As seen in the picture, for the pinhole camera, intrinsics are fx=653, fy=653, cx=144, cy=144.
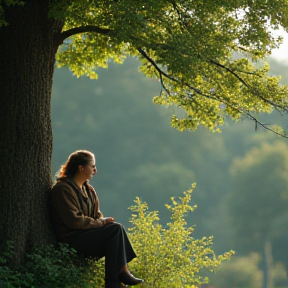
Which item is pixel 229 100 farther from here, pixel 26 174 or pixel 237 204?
pixel 237 204

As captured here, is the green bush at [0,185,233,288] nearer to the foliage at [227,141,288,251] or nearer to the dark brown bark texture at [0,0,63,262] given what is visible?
the dark brown bark texture at [0,0,63,262]

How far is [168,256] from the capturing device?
29.7ft

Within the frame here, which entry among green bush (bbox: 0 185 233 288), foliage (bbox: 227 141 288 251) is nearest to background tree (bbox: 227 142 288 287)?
foliage (bbox: 227 141 288 251)

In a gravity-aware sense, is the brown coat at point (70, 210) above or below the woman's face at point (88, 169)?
below

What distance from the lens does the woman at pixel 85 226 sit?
288 inches

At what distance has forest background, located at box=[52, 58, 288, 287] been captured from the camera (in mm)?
48594

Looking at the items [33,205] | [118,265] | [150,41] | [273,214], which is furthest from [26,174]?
[273,214]

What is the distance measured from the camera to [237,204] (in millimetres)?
50438

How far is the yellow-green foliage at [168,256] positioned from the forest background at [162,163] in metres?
36.7

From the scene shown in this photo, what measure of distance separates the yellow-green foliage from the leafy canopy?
1820mm

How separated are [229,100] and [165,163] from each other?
42.9m

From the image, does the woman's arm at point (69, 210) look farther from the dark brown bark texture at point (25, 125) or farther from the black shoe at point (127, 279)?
the black shoe at point (127, 279)

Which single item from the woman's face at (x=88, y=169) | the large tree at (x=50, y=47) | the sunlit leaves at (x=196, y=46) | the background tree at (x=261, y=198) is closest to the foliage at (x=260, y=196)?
the background tree at (x=261, y=198)

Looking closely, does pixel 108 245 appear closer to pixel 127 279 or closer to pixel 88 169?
pixel 127 279
